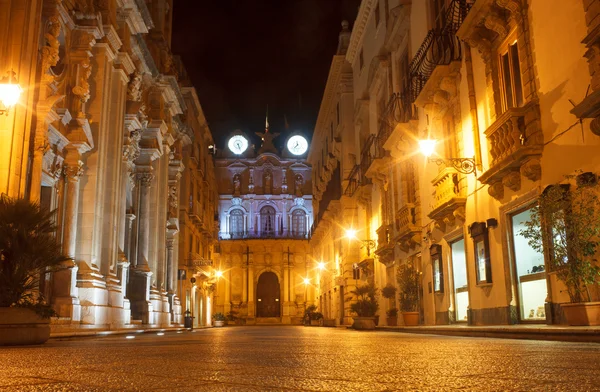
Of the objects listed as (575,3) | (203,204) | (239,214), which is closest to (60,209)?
(575,3)

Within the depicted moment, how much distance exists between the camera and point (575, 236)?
8.60m

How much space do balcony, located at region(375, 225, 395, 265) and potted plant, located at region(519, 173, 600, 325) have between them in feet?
39.6

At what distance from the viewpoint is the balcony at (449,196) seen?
47.0ft

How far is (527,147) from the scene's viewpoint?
10.3 metres

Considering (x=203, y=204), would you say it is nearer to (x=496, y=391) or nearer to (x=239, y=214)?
(x=239, y=214)

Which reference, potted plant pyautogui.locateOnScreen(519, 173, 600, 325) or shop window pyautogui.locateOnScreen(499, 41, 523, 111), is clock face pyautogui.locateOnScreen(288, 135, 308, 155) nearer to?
shop window pyautogui.locateOnScreen(499, 41, 523, 111)

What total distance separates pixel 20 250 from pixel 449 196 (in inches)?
393

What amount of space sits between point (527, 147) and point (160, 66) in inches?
909

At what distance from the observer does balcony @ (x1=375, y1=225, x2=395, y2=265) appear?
21.9 m

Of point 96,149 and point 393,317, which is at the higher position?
point 96,149

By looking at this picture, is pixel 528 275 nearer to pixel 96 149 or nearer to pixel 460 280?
pixel 460 280

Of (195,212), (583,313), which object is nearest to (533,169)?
(583,313)


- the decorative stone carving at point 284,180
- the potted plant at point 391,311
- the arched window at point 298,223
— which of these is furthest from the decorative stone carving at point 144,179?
the arched window at point 298,223

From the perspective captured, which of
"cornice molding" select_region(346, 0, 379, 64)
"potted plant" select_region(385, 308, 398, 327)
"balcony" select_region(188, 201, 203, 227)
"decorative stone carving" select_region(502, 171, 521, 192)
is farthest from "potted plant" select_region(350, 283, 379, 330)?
"balcony" select_region(188, 201, 203, 227)
